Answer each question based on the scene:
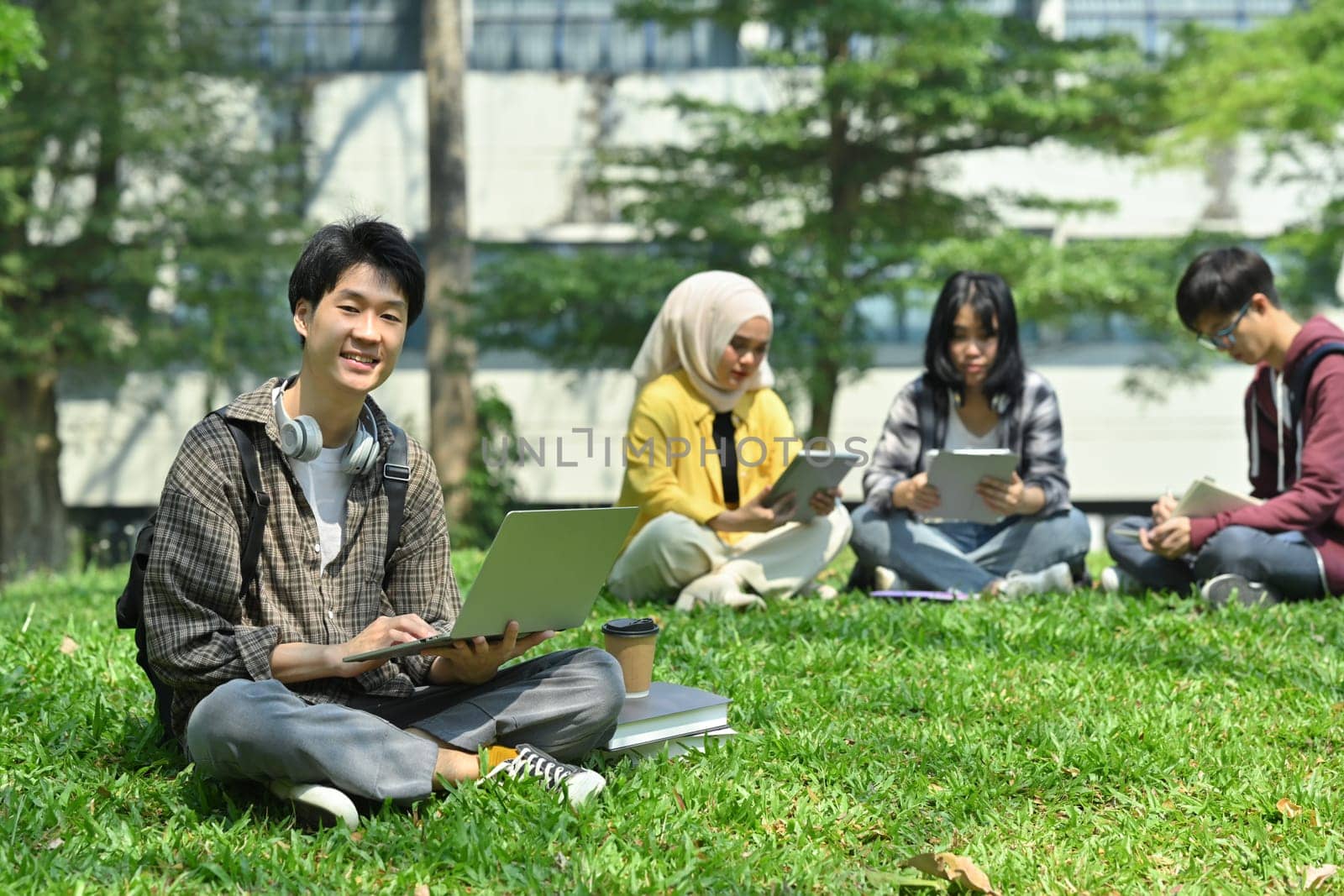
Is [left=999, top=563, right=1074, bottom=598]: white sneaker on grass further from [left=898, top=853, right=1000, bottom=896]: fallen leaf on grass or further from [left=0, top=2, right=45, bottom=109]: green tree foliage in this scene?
[left=0, top=2, right=45, bottom=109]: green tree foliage

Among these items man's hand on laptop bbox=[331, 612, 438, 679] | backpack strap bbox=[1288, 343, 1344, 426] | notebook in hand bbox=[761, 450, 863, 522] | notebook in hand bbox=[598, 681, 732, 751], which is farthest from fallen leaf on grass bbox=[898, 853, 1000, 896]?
backpack strap bbox=[1288, 343, 1344, 426]

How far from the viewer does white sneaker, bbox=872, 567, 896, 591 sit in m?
5.77

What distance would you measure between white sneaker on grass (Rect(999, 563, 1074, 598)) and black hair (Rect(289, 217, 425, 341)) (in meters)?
3.42

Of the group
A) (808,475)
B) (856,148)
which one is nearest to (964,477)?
(808,475)

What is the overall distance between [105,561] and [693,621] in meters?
12.1

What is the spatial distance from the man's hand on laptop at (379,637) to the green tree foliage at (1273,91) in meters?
11.6

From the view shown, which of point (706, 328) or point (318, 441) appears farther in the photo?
point (706, 328)

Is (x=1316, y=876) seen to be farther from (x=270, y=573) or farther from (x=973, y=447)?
(x=973, y=447)

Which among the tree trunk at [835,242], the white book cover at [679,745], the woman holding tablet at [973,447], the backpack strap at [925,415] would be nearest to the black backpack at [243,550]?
the white book cover at [679,745]

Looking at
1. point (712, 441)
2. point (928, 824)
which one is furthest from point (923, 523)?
point (928, 824)

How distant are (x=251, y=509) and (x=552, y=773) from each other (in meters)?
0.90

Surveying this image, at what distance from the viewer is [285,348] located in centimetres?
1431

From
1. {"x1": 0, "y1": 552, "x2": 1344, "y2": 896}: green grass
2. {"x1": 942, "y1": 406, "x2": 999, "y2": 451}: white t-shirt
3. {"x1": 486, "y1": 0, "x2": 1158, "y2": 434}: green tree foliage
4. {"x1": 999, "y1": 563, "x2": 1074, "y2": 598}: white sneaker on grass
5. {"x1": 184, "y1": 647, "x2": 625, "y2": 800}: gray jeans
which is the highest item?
{"x1": 486, "y1": 0, "x2": 1158, "y2": 434}: green tree foliage

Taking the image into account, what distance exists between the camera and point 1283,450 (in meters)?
5.42
